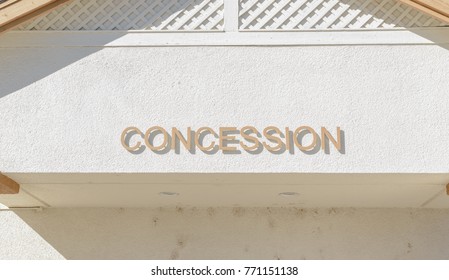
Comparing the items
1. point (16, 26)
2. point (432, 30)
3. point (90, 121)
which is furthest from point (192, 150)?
point (432, 30)

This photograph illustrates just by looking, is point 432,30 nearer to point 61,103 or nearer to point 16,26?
point 61,103

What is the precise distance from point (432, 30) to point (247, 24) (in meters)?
2.76

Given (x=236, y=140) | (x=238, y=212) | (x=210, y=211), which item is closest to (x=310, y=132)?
(x=236, y=140)

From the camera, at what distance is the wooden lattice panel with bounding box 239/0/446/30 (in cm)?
830

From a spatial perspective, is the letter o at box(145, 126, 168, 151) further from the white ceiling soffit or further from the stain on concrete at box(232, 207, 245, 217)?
the stain on concrete at box(232, 207, 245, 217)

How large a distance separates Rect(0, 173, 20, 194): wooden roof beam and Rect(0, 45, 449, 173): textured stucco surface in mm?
458

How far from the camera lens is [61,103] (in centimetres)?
796

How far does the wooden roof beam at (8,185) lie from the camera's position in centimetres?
815

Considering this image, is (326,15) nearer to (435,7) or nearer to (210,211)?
(435,7)

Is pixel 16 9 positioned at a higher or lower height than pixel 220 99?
higher

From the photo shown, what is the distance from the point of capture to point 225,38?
8.20 metres

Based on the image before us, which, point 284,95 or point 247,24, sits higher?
point 247,24

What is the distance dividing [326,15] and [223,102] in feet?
7.01

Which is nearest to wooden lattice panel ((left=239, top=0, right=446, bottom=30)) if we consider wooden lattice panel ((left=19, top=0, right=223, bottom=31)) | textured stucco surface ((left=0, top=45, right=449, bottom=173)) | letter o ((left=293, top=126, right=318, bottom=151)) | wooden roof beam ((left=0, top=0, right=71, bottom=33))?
textured stucco surface ((left=0, top=45, right=449, bottom=173))
